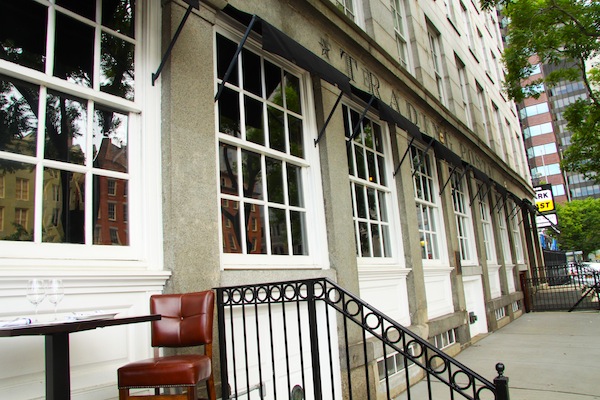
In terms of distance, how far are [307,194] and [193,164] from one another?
81.9 inches

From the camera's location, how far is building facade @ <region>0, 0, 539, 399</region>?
308cm

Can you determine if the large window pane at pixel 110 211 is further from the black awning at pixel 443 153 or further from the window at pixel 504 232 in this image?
the window at pixel 504 232

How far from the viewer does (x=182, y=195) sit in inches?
149

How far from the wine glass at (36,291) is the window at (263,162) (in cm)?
195

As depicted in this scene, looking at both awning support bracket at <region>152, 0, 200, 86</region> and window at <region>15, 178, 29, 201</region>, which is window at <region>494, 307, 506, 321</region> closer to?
awning support bracket at <region>152, 0, 200, 86</region>

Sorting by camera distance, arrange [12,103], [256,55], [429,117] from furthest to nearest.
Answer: [429,117] < [256,55] < [12,103]

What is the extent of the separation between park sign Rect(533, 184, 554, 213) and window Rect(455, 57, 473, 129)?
1112cm

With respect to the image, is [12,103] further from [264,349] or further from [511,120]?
[511,120]

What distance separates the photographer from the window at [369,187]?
6836 mm

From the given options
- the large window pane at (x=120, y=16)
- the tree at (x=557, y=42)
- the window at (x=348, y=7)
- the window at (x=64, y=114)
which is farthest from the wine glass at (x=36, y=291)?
the tree at (x=557, y=42)

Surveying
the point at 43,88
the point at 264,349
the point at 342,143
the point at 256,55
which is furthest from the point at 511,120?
the point at 43,88

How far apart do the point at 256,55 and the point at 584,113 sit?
44.8ft

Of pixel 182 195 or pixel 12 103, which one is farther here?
pixel 182 195

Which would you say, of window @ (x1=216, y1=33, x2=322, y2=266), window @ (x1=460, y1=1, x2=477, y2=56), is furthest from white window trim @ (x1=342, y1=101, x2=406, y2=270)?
window @ (x1=460, y1=1, x2=477, y2=56)
